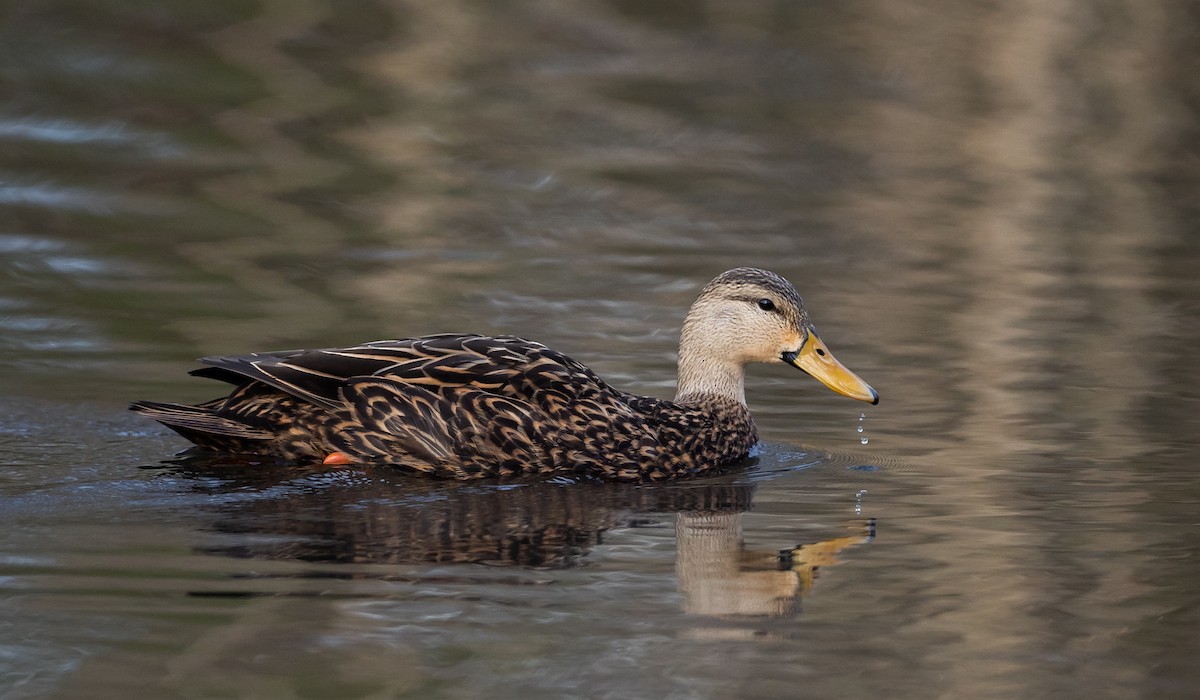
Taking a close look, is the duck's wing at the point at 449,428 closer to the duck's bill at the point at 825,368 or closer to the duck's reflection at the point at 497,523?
the duck's reflection at the point at 497,523

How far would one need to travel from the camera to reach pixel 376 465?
8.59 meters

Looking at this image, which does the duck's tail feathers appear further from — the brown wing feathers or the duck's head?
the duck's head

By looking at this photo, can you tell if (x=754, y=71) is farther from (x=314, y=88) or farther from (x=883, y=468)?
(x=883, y=468)

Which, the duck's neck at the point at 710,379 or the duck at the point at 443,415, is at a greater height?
the duck's neck at the point at 710,379

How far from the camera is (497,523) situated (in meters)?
7.73

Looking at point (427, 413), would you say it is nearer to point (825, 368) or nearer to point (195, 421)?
point (195, 421)

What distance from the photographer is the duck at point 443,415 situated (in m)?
8.56

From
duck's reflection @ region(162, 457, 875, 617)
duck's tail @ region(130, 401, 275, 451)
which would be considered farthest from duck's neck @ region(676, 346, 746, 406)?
duck's tail @ region(130, 401, 275, 451)

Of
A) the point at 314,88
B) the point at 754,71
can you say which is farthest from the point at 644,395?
the point at 754,71

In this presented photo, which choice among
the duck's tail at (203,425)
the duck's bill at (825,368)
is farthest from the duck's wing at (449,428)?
the duck's bill at (825,368)

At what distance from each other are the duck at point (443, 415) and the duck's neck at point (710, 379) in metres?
0.48

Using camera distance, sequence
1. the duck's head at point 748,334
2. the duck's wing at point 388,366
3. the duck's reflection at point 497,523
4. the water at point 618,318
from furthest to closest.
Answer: the duck's head at point 748,334 < the duck's wing at point 388,366 < the duck's reflection at point 497,523 < the water at point 618,318

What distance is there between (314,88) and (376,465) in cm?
1220

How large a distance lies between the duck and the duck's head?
60 cm
